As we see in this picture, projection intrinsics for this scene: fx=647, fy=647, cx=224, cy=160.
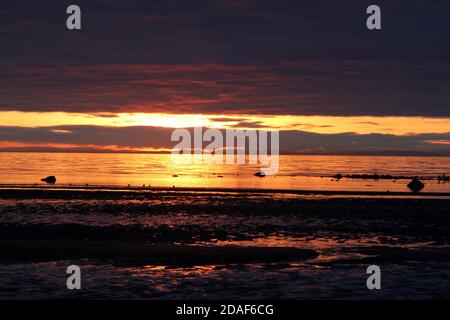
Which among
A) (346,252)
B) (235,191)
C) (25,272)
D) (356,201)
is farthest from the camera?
(235,191)

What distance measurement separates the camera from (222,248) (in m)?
31.8

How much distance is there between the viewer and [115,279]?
80.3 feet

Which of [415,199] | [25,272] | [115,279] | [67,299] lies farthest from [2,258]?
[415,199]

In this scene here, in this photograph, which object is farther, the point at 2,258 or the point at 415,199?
the point at 415,199

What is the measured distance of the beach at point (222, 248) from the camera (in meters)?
23.1

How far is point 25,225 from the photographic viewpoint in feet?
136

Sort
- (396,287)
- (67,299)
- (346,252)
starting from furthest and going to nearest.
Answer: (346,252)
(396,287)
(67,299)

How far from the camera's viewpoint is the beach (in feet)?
75.7

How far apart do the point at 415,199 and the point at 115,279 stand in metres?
48.0

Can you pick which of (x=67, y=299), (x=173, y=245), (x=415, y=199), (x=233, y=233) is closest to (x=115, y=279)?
(x=67, y=299)

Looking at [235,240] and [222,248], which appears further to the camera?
[235,240]
